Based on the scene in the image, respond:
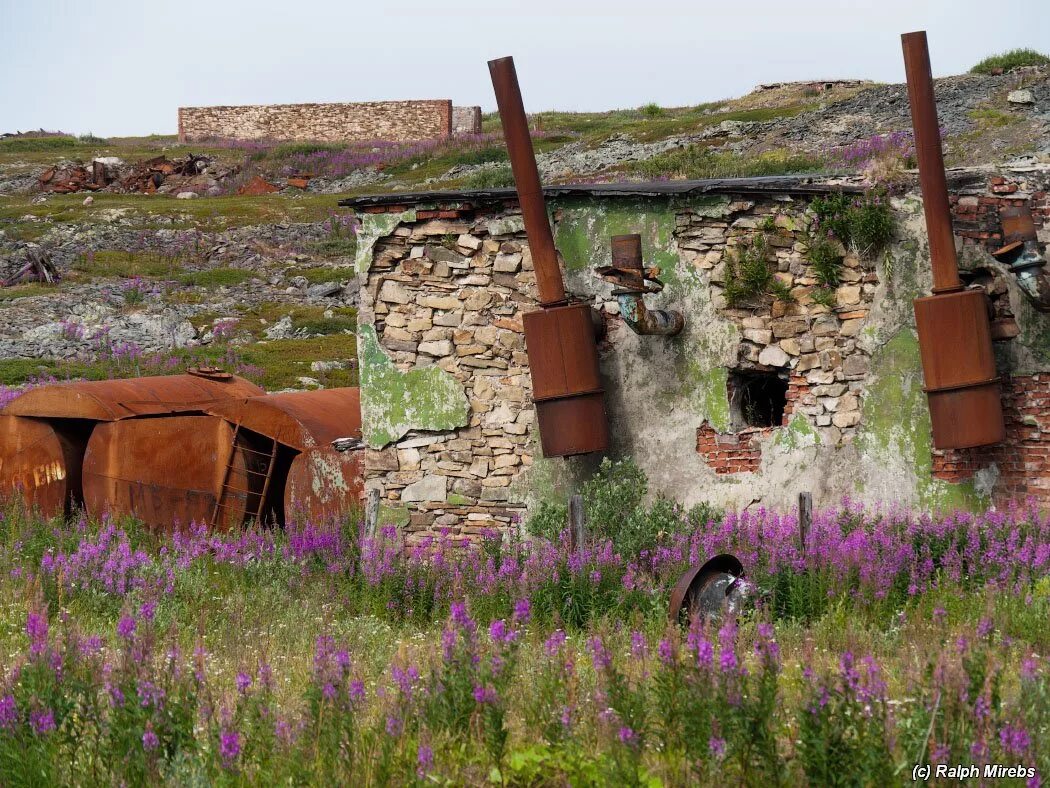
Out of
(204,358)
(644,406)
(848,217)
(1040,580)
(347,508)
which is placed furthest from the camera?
(204,358)

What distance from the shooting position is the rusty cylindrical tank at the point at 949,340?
30.0 ft

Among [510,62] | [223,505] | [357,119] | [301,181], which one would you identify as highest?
[357,119]

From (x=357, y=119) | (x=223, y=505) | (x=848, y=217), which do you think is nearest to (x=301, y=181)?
(x=357, y=119)

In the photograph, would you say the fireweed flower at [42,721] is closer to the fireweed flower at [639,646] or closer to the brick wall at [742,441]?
the fireweed flower at [639,646]

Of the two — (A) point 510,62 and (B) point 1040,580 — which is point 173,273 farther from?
(B) point 1040,580

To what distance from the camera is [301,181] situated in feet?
157

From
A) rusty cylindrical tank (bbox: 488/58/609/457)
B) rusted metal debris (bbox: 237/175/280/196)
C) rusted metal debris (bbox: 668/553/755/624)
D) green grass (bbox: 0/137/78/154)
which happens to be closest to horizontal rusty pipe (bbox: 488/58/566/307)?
rusty cylindrical tank (bbox: 488/58/609/457)

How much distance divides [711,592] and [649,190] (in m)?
4.20

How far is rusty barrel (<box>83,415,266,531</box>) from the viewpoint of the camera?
12.1 metres

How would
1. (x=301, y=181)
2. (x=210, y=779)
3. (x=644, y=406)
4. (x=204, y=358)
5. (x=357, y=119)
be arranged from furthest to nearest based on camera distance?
(x=357, y=119) → (x=301, y=181) → (x=204, y=358) → (x=644, y=406) → (x=210, y=779)

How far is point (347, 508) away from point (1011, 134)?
1980cm

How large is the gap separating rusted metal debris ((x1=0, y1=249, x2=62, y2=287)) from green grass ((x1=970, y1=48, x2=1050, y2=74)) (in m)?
26.1

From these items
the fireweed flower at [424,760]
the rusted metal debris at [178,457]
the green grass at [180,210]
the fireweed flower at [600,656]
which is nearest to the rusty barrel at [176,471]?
the rusted metal debris at [178,457]

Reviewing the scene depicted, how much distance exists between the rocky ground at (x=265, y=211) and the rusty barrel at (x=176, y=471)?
8074mm
